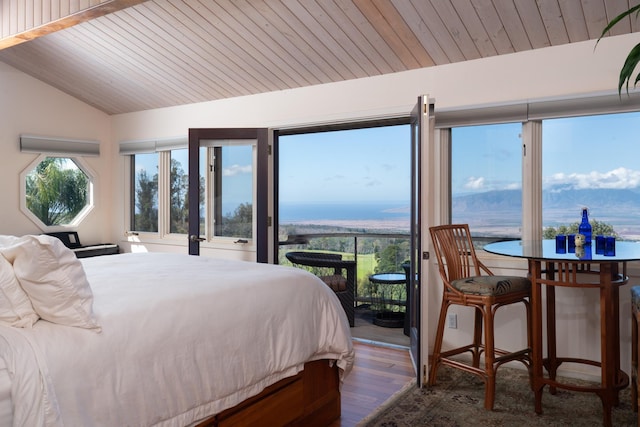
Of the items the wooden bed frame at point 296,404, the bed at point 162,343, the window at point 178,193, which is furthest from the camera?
the window at point 178,193

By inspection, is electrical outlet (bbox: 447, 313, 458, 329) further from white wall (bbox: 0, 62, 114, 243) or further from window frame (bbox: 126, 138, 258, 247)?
white wall (bbox: 0, 62, 114, 243)

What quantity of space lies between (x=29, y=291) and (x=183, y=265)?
4.06ft

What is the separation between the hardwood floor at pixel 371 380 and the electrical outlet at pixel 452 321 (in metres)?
0.42

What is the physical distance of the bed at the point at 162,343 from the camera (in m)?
1.55

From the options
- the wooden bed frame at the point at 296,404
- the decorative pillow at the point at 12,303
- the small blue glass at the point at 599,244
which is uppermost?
the small blue glass at the point at 599,244

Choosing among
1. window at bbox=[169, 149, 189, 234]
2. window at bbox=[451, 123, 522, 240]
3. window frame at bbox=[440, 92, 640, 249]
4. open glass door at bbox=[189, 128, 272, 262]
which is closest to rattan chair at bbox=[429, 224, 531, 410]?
window at bbox=[451, 123, 522, 240]

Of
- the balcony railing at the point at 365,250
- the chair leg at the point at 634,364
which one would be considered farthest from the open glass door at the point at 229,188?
the chair leg at the point at 634,364

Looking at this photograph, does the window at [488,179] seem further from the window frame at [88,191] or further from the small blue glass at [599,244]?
the window frame at [88,191]

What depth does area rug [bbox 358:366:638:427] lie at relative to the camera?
2.82 meters

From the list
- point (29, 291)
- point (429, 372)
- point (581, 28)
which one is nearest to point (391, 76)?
point (581, 28)

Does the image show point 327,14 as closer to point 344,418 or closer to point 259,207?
point 259,207

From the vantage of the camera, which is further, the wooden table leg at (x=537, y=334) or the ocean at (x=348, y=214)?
the ocean at (x=348, y=214)

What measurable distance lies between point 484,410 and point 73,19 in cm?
365

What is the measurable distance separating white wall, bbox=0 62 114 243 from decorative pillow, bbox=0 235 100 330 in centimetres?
420
